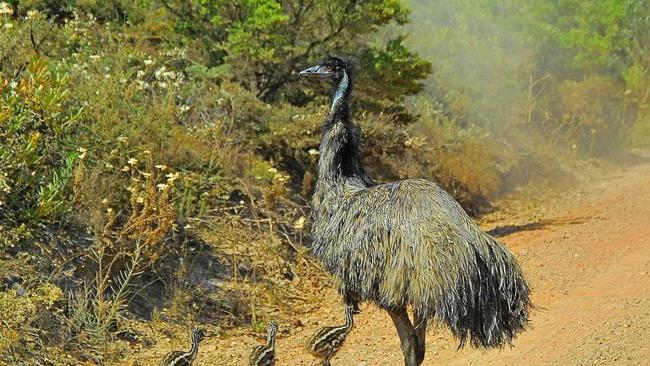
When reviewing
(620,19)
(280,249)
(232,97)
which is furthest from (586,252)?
(620,19)

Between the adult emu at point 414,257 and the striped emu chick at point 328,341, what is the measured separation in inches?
43.9

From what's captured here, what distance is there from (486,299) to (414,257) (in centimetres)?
53

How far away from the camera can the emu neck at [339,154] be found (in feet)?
24.6

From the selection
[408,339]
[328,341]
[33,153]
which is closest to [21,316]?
[33,153]

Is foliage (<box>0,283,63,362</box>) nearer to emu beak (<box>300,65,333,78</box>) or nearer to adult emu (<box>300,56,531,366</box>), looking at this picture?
adult emu (<box>300,56,531,366</box>)

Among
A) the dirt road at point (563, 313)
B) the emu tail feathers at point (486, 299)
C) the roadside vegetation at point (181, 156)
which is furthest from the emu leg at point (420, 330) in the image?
the roadside vegetation at point (181, 156)

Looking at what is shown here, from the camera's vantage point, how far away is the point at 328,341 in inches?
332

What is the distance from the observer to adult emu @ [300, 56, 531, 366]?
21.7 feet

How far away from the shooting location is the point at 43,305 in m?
8.31

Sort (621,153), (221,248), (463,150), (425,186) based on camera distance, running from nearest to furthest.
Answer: (425,186), (221,248), (463,150), (621,153)

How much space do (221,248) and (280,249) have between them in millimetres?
808

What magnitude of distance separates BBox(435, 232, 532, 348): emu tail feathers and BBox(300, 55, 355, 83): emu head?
176 cm

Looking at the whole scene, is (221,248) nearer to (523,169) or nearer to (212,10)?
(212,10)

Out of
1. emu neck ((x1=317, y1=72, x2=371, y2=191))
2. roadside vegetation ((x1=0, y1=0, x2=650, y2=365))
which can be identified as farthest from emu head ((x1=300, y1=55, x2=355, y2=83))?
roadside vegetation ((x1=0, y1=0, x2=650, y2=365))
